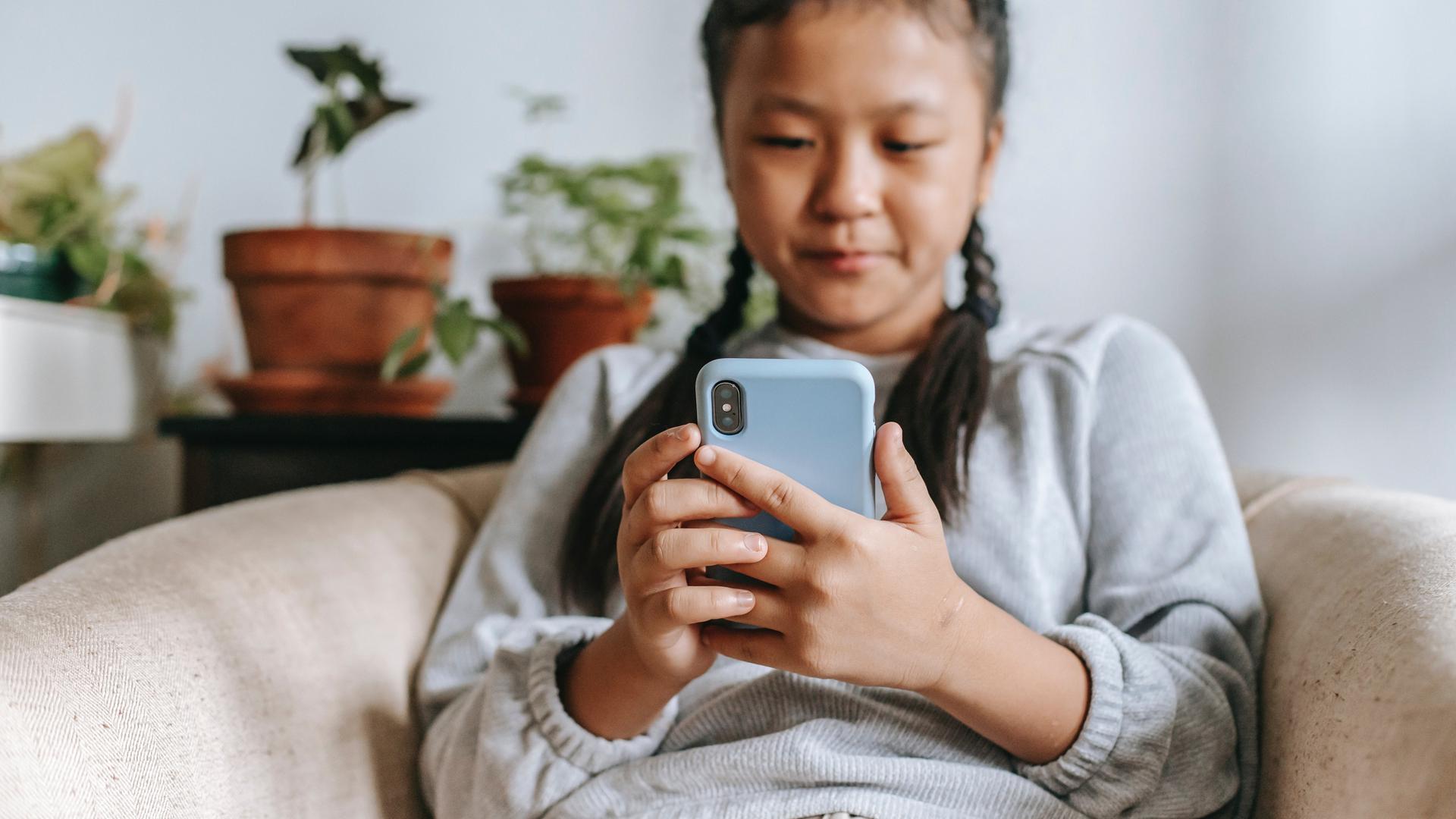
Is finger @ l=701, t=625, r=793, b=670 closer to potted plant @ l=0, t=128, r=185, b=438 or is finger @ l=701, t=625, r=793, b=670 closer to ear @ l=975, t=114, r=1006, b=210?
ear @ l=975, t=114, r=1006, b=210

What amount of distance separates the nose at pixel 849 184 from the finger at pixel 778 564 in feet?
1.02

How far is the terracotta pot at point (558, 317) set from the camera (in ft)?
3.73

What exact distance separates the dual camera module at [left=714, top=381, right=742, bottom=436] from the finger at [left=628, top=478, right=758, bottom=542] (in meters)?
0.03

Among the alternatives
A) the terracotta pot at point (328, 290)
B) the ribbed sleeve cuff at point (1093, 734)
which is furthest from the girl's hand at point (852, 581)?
the terracotta pot at point (328, 290)

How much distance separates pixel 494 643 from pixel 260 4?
42.6 inches

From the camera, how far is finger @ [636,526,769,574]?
489 mm

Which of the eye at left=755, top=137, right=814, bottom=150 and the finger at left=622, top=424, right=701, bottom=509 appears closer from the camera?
the finger at left=622, top=424, right=701, bottom=509

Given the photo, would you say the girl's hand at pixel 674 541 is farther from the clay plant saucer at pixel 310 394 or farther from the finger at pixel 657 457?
the clay plant saucer at pixel 310 394

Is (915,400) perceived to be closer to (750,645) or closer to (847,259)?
(847,259)

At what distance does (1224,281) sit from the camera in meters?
1.20

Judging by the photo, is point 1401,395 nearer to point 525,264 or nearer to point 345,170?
point 525,264

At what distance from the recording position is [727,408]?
517 mm

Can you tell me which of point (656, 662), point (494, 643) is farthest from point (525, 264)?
point (656, 662)

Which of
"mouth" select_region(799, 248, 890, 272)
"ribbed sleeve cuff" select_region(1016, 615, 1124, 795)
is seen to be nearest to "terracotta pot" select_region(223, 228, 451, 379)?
"mouth" select_region(799, 248, 890, 272)
